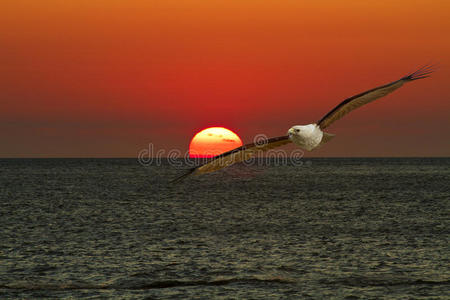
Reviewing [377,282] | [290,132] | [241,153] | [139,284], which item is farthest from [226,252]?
[290,132]

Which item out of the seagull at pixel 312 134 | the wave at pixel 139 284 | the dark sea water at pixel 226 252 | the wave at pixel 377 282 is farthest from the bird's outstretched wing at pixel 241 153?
the wave at pixel 377 282

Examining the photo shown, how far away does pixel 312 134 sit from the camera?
49.4 feet

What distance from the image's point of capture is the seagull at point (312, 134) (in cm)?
1466

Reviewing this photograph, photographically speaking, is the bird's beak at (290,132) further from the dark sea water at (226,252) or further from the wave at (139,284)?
the wave at (139,284)

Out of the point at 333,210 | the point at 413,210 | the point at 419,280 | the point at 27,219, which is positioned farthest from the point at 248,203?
the point at 419,280

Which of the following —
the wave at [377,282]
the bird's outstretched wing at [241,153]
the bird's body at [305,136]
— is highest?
the bird's body at [305,136]

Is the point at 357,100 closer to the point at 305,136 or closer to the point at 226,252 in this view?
the point at 305,136

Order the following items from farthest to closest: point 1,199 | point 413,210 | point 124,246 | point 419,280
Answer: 1. point 1,199
2. point 413,210
3. point 124,246
4. point 419,280

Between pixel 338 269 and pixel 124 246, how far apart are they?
14.7 m

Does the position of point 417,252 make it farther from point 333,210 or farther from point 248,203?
point 248,203

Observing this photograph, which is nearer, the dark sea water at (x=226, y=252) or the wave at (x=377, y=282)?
the dark sea water at (x=226, y=252)

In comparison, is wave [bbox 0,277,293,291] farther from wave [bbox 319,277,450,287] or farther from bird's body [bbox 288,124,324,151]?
bird's body [bbox 288,124,324,151]

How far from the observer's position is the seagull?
48.1ft

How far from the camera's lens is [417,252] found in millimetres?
34719
